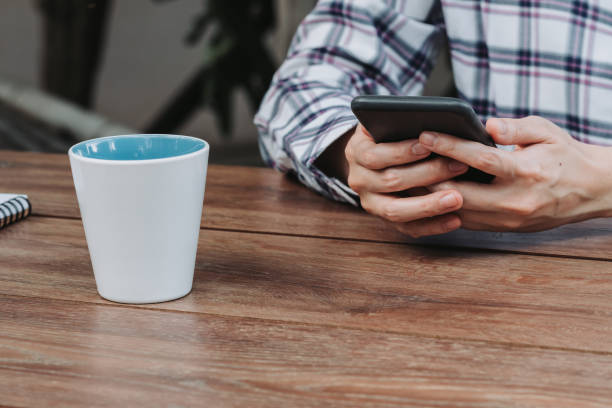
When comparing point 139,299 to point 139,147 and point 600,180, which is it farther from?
point 600,180

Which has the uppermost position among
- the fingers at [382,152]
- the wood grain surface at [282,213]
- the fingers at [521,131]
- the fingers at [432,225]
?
the fingers at [521,131]

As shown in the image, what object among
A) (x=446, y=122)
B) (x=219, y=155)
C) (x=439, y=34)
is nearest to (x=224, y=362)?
(x=446, y=122)

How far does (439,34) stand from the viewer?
3.45 ft

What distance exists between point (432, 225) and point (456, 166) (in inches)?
2.5

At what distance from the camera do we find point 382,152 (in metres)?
0.63

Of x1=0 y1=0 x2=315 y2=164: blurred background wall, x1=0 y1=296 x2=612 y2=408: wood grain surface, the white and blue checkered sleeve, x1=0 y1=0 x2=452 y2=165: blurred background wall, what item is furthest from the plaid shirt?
x1=0 y1=0 x2=315 y2=164: blurred background wall

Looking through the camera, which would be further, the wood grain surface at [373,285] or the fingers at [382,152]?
the fingers at [382,152]

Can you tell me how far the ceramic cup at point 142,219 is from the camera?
478 mm

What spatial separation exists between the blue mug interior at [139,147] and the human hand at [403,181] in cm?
18

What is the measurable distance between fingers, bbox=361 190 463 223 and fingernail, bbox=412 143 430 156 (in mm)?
40

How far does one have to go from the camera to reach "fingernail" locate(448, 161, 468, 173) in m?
0.62

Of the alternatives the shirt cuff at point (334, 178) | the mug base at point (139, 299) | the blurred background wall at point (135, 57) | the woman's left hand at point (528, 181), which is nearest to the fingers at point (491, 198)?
the woman's left hand at point (528, 181)

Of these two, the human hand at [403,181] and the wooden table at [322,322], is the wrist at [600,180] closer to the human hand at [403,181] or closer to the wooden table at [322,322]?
the wooden table at [322,322]

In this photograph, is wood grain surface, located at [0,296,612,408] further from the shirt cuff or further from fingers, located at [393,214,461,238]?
the shirt cuff
